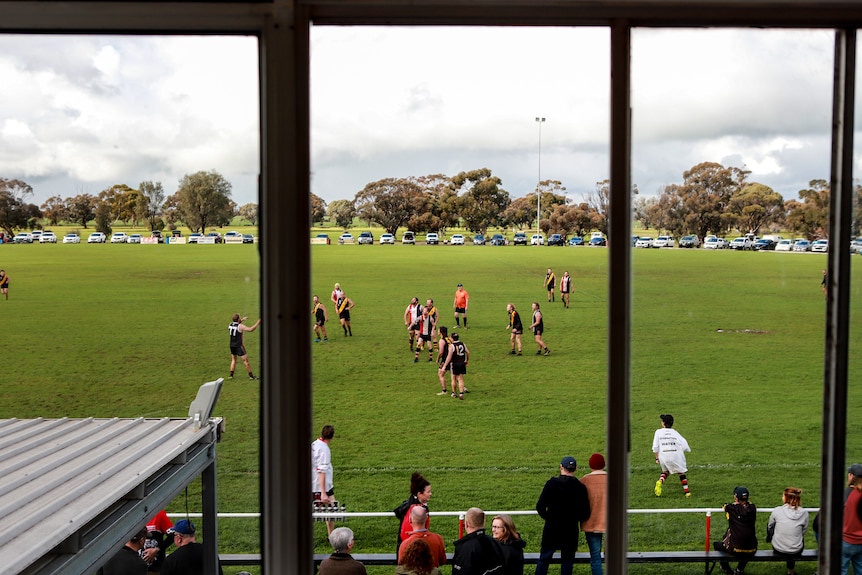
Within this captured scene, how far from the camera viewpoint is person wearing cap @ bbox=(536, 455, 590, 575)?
13.1 ft

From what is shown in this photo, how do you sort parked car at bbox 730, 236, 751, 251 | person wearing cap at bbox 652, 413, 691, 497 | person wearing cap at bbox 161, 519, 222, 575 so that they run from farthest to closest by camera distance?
parked car at bbox 730, 236, 751, 251 → person wearing cap at bbox 652, 413, 691, 497 → person wearing cap at bbox 161, 519, 222, 575

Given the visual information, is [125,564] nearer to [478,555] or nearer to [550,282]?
[478,555]

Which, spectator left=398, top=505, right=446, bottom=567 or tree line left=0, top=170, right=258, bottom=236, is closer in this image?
tree line left=0, top=170, right=258, bottom=236

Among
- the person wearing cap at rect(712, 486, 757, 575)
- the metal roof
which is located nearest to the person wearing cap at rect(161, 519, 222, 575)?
the metal roof

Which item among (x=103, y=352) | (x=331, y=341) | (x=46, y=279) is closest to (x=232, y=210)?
(x=331, y=341)

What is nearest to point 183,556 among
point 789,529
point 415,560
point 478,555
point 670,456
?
point 415,560

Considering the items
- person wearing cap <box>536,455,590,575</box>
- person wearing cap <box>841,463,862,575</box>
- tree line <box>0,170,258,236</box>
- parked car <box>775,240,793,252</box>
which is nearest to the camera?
person wearing cap <box>841,463,862,575</box>

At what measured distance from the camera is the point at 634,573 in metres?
0.91

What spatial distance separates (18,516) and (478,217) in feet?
61.1

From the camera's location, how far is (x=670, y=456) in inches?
454

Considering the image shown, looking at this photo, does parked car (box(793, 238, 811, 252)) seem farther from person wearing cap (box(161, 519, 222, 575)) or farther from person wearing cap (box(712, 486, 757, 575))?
person wearing cap (box(161, 519, 222, 575))

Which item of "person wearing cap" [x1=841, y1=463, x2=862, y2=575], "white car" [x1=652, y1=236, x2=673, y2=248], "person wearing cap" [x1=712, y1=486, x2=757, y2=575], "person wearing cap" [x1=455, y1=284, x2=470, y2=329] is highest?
"white car" [x1=652, y1=236, x2=673, y2=248]

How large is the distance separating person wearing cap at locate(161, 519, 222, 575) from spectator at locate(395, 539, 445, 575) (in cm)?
64

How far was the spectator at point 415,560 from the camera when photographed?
94.1 inches
